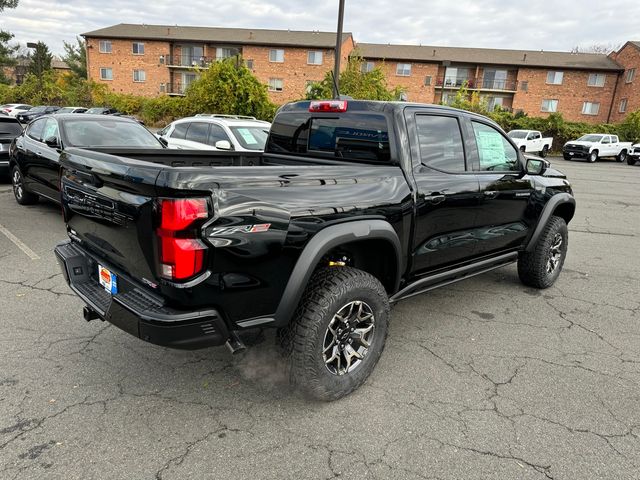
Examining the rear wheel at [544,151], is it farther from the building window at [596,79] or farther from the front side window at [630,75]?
the building window at [596,79]

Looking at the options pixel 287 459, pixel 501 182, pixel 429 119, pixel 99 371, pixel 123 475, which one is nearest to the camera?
pixel 123 475

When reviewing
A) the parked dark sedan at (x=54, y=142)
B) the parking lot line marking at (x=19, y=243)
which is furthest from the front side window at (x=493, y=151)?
the parking lot line marking at (x=19, y=243)

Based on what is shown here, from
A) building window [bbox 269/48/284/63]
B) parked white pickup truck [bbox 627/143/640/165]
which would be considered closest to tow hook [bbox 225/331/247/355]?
parked white pickup truck [bbox 627/143/640/165]

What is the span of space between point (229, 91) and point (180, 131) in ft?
48.5

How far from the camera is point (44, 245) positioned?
5.98 metres

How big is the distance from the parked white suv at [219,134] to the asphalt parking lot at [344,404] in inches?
223

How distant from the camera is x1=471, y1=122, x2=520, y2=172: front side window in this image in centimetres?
404

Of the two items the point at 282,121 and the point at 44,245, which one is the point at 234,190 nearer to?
Result: the point at 282,121

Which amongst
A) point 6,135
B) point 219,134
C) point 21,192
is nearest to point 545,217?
point 219,134

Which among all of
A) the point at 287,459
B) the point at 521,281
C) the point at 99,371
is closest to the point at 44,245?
the point at 99,371

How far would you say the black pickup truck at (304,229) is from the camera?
89.8 inches

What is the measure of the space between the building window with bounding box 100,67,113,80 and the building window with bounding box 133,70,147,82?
2564mm

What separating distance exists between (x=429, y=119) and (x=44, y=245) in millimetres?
5187

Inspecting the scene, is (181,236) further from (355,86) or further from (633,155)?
(633,155)
